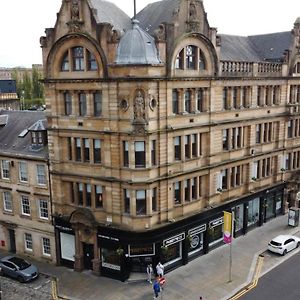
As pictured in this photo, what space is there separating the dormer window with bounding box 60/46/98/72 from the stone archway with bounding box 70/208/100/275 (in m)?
11.7

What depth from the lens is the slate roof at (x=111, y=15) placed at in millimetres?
33281

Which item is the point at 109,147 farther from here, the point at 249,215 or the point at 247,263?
the point at 249,215

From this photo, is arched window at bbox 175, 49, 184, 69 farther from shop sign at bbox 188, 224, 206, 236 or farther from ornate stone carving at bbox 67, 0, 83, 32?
shop sign at bbox 188, 224, 206, 236

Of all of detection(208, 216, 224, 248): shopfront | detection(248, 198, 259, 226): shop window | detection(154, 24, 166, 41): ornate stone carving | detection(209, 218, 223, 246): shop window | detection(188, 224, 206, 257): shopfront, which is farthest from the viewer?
detection(248, 198, 259, 226): shop window

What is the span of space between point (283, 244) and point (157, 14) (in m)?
24.1

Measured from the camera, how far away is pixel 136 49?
1217 inches

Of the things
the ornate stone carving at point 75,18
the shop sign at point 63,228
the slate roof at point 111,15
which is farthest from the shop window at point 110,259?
the slate roof at point 111,15

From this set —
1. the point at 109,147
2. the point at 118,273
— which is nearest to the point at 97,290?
the point at 118,273

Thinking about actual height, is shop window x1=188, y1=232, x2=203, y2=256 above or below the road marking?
above

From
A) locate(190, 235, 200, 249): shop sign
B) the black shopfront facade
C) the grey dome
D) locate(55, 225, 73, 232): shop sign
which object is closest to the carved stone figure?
the grey dome

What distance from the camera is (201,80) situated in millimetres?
35656

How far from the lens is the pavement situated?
105 feet

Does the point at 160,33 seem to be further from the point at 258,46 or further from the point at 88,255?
the point at 258,46

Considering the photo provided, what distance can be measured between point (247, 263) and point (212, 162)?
961 cm
